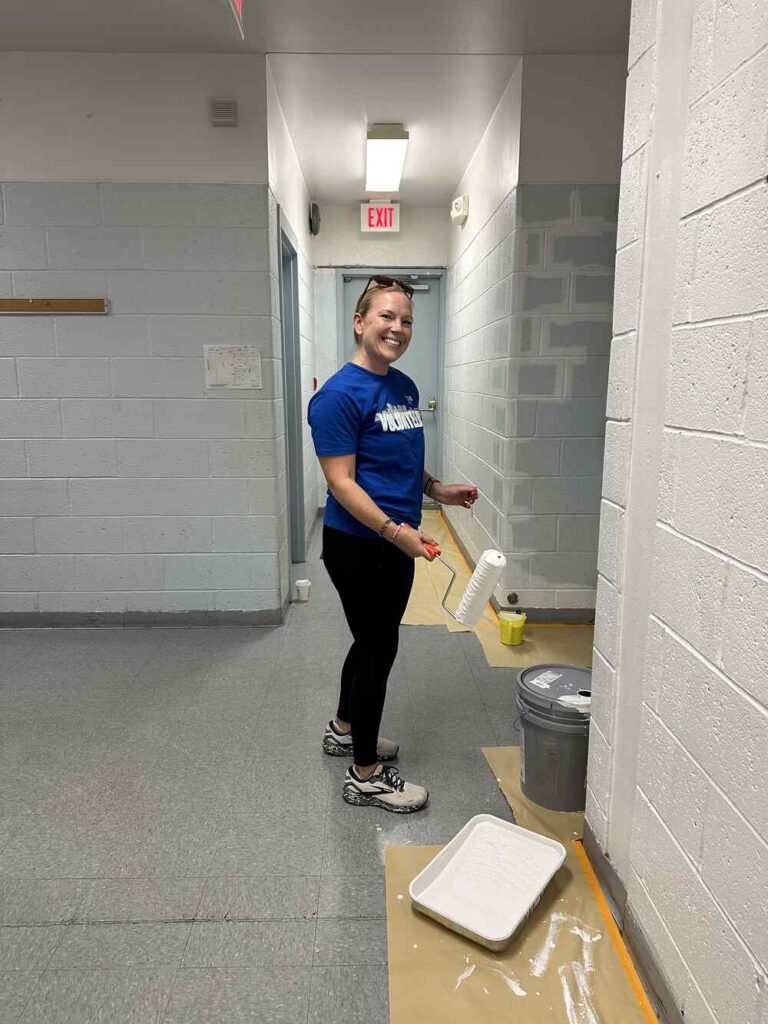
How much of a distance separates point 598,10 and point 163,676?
10.9 ft

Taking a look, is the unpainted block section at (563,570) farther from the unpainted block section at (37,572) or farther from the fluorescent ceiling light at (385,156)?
the fluorescent ceiling light at (385,156)

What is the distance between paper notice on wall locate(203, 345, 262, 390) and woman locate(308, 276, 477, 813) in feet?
4.56

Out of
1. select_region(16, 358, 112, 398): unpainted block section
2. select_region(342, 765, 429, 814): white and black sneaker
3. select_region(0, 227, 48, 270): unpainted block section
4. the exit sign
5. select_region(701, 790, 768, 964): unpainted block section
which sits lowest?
select_region(342, 765, 429, 814): white and black sneaker

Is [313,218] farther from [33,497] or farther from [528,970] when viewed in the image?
[528,970]

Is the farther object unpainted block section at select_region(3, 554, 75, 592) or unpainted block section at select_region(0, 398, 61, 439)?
unpainted block section at select_region(3, 554, 75, 592)

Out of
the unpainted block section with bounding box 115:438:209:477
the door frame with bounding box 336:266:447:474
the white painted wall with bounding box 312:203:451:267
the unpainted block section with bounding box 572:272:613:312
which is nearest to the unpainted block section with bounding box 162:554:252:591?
the unpainted block section with bounding box 115:438:209:477

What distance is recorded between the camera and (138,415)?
3322mm

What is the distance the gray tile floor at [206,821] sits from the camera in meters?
1.50

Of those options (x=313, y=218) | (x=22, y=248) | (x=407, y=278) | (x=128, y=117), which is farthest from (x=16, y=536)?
(x=407, y=278)

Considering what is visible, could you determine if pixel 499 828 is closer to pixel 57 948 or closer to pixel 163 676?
pixel 57 948

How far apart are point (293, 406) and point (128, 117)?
6.40ft

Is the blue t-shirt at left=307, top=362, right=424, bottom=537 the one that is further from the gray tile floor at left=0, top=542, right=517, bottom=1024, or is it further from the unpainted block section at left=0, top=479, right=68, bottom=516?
the unpainted block section at left=0, top=479, right=68, bottom=516

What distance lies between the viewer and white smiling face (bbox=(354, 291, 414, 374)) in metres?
1.93

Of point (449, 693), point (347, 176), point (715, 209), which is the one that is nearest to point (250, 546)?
point (449, 693)
